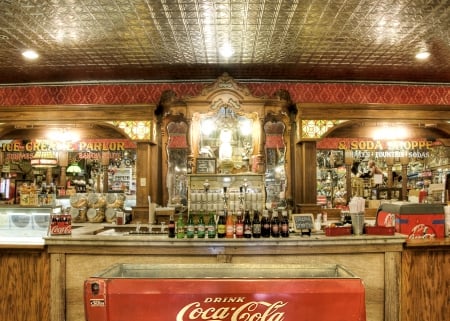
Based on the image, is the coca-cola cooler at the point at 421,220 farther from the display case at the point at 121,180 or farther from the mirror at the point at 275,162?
the display case at the point at 121,180

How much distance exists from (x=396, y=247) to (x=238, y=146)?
12.5 feet

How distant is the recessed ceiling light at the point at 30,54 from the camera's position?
5832mm

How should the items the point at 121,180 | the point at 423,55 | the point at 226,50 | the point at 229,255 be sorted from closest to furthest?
the point at 229,255, the point at 226,50, the point at 423,55, the point at 121,180

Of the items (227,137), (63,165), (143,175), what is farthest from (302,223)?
(63,165)

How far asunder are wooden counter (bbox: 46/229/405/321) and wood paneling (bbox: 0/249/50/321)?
126 mm

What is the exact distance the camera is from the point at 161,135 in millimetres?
7410

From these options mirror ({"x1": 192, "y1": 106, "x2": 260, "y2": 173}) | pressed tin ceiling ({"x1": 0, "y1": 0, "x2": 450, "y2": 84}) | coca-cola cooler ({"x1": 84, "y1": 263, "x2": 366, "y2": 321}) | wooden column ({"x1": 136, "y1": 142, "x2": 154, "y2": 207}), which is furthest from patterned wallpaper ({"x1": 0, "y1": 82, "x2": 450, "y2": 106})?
coca-cola cooler ({"x1": 84, "y1": 263, "x2": 366, "y2": 321})

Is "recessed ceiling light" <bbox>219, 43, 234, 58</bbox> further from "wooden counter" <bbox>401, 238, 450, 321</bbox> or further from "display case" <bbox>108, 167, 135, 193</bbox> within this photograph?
"display case" <bbox>108, 167, 135, 193</bbox>

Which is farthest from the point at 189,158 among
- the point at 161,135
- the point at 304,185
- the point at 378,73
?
the point at 378,73

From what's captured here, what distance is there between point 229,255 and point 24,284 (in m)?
2.01

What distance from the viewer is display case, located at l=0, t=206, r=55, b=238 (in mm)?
4559

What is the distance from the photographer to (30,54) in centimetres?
596

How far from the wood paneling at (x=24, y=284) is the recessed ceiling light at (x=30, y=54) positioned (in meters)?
3.17

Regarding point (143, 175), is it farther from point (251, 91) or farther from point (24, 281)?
point (24, 281)
